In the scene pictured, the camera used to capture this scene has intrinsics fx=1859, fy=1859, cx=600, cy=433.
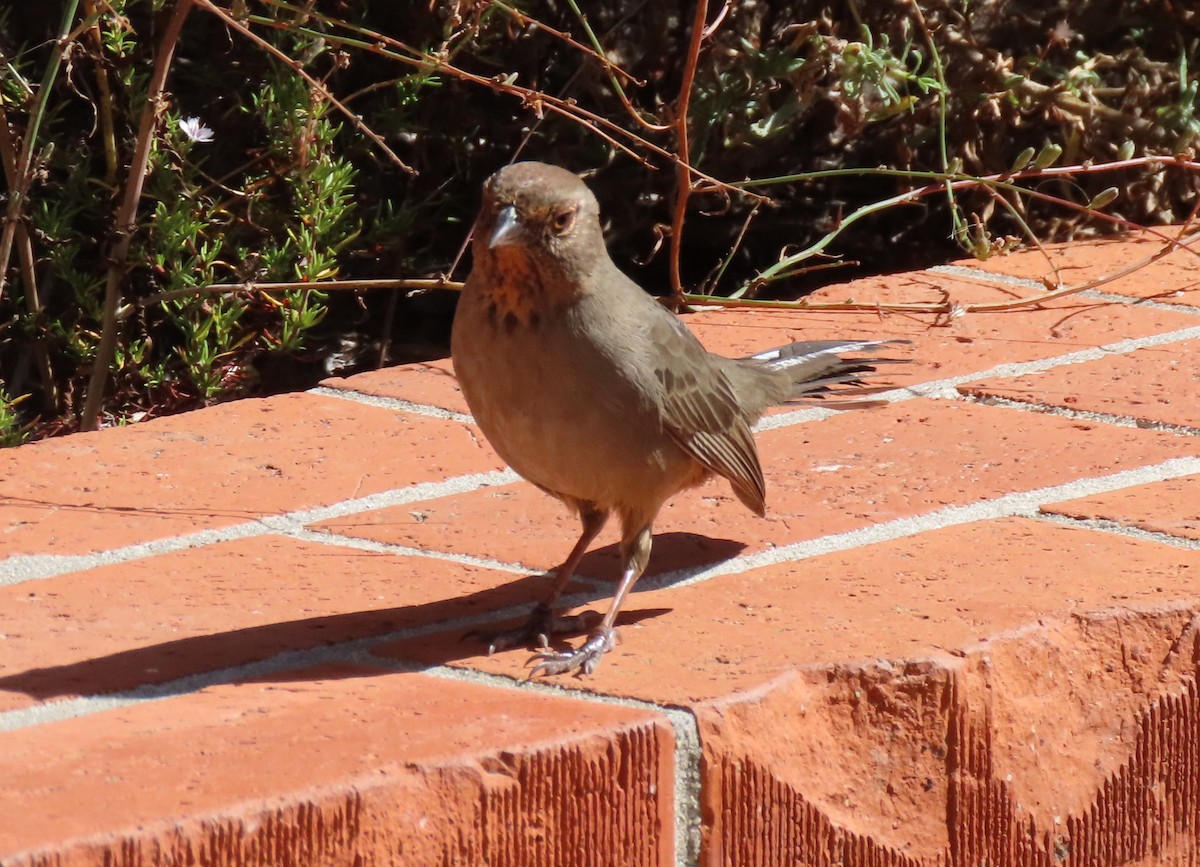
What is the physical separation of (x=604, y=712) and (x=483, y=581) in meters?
0.75

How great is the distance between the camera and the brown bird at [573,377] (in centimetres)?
289

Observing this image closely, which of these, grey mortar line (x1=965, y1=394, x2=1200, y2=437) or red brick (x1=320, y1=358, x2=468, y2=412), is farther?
red brick (x1=320, y1=358, x2=468, y2=412)

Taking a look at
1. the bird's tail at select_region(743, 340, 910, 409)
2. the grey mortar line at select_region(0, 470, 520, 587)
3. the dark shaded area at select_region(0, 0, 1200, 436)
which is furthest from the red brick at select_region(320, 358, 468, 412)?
the bird's tail at select_region(743, 340, 910, 409)

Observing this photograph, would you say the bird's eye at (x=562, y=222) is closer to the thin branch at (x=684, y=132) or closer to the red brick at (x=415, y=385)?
the red brick at (x=415, y=385)

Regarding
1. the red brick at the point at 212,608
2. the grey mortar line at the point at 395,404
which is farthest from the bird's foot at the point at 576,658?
the grey mortar line at the point at 395,404

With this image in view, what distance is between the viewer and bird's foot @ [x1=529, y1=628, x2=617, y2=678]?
238 cm

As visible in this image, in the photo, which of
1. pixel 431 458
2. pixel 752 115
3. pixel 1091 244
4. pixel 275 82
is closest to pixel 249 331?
pixel 275 82

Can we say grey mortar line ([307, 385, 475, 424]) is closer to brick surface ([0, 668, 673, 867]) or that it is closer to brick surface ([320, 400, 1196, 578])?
brick surface ([320, 400, 1196, 578])

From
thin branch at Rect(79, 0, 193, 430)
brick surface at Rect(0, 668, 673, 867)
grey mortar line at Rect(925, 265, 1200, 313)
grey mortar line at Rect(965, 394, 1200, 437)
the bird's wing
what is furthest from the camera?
grey mortar line at Rect(925, 265, 1200, 313)

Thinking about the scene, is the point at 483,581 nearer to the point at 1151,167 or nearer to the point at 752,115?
the point at 752,115

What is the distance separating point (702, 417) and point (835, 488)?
0.31 meters

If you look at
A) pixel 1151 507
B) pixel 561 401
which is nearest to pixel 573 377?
pixel 561 401

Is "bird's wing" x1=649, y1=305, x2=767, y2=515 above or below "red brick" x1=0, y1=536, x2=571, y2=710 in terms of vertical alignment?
above

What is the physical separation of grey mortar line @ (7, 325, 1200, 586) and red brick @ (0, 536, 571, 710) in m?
0.04
